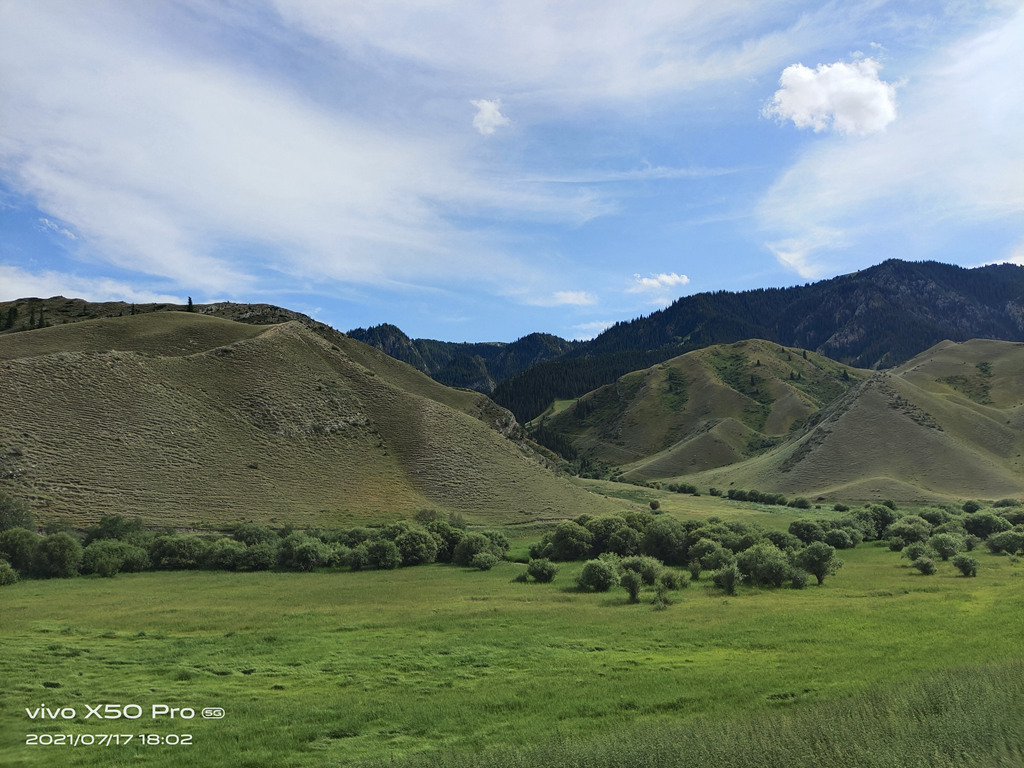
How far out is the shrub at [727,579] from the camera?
42487 millimetres

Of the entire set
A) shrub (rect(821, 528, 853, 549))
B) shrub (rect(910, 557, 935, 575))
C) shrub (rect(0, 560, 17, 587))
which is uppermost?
shrub (rect(0, 560, 17, 587))

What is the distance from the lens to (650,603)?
3944 centimetres

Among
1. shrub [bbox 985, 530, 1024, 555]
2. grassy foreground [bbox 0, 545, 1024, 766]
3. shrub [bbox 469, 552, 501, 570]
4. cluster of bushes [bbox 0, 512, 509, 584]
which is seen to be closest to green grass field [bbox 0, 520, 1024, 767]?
grassy foreground [bbox 0, 545, 1024, 766]

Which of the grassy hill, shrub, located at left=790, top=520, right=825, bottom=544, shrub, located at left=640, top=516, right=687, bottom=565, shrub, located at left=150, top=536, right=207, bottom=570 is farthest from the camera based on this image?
shrub, located at left=790, top=520, right=825, bottom=544

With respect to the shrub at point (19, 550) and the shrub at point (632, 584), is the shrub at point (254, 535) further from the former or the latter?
the shrub at point (632, 584)

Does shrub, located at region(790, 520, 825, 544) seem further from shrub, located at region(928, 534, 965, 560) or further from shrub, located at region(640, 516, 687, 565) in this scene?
shrub, located at region(640, 516, 687, 565)

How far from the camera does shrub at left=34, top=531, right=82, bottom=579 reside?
1900 inches

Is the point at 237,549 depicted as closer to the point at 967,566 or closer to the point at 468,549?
the point at 468,549

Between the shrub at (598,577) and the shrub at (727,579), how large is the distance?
7.18 meters

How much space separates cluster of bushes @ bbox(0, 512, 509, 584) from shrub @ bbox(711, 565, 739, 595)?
71.5ft

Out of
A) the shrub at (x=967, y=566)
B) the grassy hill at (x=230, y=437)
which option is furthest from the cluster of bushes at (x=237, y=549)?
the shrub at (x=967, y=566)

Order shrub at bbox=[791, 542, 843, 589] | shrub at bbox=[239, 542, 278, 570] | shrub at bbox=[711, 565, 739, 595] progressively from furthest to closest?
shrub at bbox=[239, 542, 278, 570] → shrub at bbox=[791, 542, 843, 589] → shrub at bbox=[711, 565, 739, 595]

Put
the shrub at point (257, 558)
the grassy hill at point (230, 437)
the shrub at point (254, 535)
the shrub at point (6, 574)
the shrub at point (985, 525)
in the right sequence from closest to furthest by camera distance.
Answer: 1. the shrub at point (6, 574)
2. the shrub at point (257, 558)
3. the shrub at point (254, 535)
4. the grassy hill at point (230, 437)
5. the shrub at point (985, 525)

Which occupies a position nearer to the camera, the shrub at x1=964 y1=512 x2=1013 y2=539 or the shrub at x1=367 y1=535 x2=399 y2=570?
the shrub at x1=367 y1=535 x2=399 y2=570
